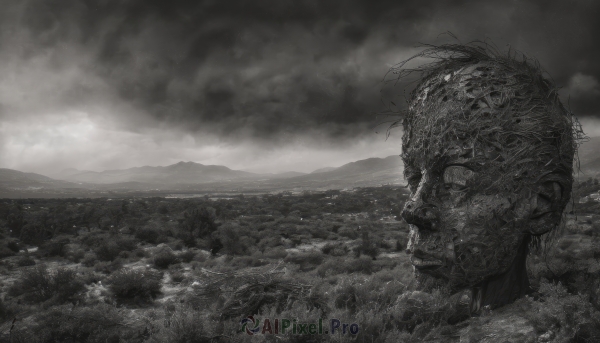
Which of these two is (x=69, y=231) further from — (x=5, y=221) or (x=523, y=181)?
(x=523, y=181)

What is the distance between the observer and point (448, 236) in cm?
410

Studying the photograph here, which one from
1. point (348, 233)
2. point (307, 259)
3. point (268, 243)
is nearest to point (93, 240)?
point (268, 243)

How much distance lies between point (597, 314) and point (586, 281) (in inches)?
75.5

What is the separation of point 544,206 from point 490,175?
0.86 m

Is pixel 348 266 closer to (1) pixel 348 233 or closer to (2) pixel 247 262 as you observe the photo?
(2) pixel 247 262

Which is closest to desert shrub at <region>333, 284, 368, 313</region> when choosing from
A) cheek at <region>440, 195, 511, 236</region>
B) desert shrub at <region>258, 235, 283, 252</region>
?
cheek at <region>440, 195, 511, 236</region>

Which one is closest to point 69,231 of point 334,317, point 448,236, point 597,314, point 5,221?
point 5,221

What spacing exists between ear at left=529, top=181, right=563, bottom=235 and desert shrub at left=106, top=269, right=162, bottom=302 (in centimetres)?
795

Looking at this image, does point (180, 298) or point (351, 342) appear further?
point (180, 298)

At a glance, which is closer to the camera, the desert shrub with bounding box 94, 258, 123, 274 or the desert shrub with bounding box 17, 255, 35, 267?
the desert shrub with bounding box 94, 258, 123, 274

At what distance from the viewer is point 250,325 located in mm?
4578

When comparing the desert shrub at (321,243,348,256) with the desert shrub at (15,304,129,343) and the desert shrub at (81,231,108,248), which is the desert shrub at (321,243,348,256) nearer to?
the desert shrub at (15,304,129,343)

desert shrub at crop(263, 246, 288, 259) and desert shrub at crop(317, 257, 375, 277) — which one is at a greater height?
desert shrub at crop(317, 257, 375, 277)

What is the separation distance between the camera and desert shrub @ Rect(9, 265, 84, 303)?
757 centimetres
